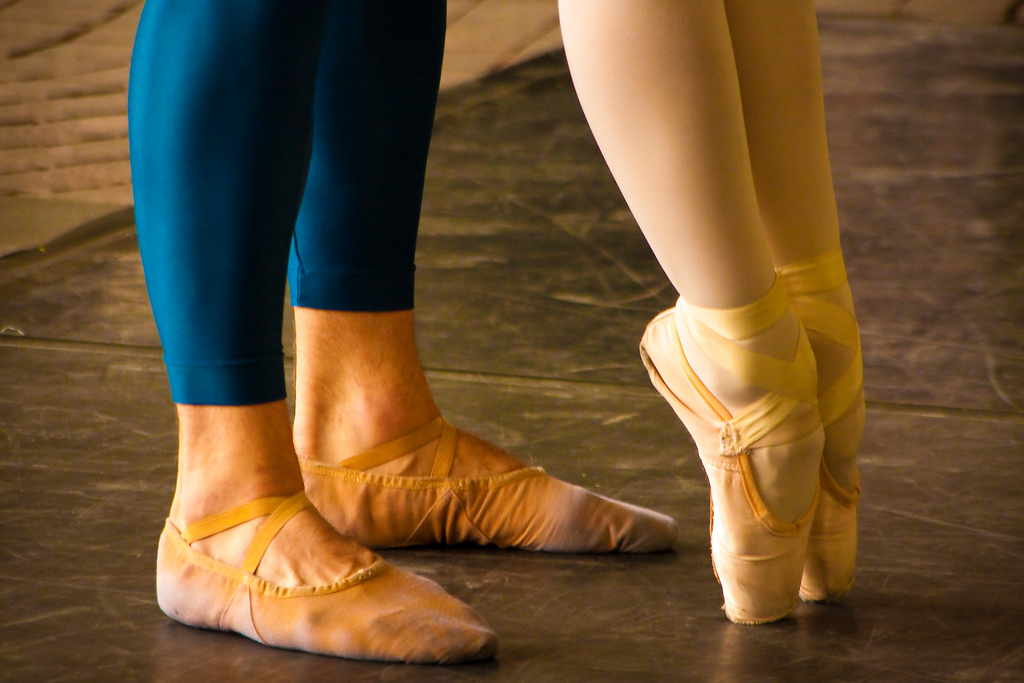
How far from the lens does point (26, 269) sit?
196 cm

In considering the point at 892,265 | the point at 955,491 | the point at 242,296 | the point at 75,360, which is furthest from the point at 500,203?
the point at 242,296

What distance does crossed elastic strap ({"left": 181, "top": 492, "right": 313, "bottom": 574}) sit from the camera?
2.59 feet

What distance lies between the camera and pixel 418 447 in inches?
38.4

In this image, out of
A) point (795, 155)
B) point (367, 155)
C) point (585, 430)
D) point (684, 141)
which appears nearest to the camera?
point (684, 141)

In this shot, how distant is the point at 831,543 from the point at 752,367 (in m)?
0.16

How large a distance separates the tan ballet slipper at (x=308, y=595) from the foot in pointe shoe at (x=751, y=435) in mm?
183

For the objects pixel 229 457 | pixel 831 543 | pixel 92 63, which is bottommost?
pixel 831 543

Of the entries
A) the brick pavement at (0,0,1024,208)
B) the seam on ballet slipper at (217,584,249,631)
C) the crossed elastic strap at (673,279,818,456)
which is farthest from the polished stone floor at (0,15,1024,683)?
the brick pavement at (0,0,1024,208)

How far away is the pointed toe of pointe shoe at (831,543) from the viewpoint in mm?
844

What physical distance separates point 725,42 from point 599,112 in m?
0.09

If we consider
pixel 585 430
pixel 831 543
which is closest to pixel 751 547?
pixel 831 543

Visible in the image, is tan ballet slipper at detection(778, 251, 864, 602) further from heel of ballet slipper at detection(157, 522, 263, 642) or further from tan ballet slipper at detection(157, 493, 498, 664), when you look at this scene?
heel of ballet slipper at detection(157, 522, 263, 642)

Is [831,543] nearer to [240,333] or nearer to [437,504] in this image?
[437,504]

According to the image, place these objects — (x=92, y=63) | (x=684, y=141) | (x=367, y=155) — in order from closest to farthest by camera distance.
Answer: (x=684, y=141), (x=367, y=155), (x=92, y=63)
